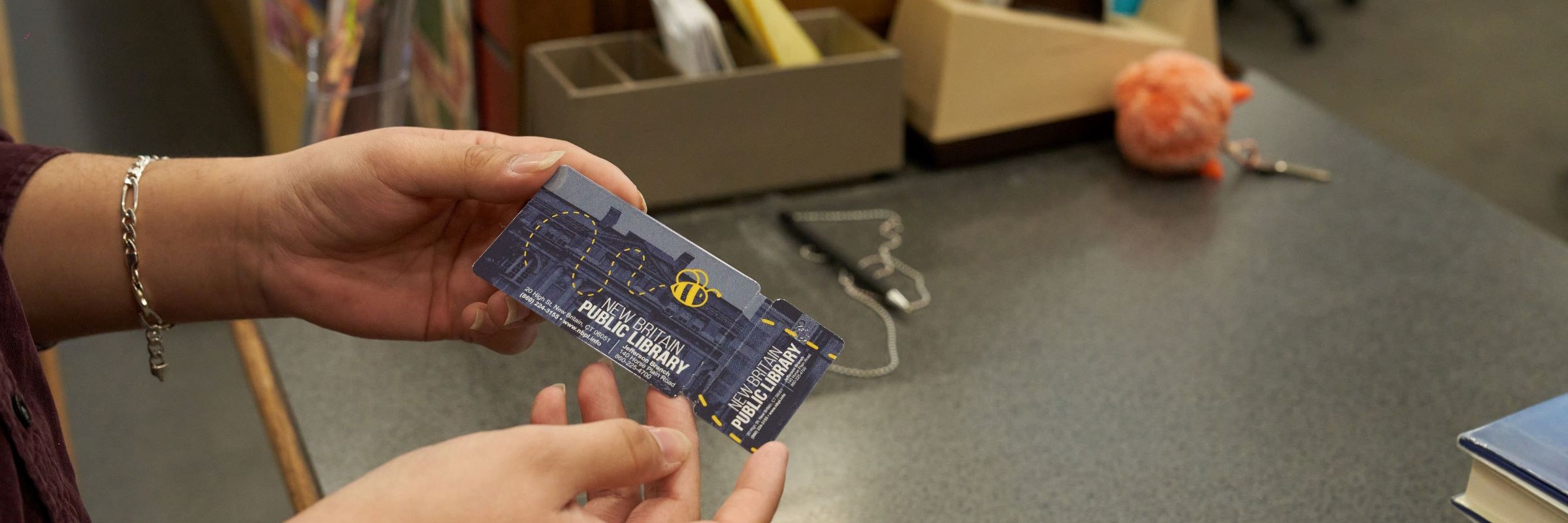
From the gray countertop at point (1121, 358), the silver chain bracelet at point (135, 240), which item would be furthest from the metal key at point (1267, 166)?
the silver chain bracelet at point (135, 240)

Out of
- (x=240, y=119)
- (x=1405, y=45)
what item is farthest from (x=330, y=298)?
(x=1405, y=45)

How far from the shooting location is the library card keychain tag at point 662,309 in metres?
0.60

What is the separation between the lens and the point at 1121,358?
884mm

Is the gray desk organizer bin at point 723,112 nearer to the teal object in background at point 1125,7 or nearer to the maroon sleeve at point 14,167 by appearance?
the teal object in background at point 1125,7

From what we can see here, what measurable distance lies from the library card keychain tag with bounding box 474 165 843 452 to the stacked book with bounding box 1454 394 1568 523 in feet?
1.12

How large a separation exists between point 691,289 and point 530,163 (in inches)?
4.3

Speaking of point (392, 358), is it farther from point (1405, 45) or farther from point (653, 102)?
point (1405, 45)

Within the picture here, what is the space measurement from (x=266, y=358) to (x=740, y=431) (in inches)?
18.4

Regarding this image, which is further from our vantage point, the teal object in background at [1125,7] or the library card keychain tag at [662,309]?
the teal object in background at [1125,7]

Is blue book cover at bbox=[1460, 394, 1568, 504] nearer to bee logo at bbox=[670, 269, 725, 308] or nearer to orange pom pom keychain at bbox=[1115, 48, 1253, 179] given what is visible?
bee logo at bbox=[670, 269, 725, 308]

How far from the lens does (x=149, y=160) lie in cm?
72

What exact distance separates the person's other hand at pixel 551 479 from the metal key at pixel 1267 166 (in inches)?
31.0

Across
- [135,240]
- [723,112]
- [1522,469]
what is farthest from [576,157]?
[1522,469]

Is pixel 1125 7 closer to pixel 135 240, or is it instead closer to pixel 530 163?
pixel 530 163
